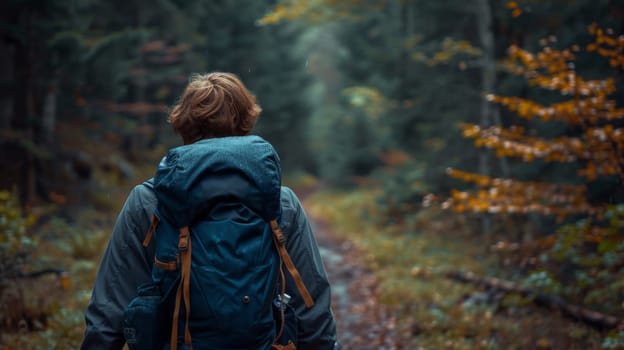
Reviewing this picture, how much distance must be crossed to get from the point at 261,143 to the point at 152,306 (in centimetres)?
81

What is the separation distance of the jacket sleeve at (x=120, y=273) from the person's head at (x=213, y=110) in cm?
36

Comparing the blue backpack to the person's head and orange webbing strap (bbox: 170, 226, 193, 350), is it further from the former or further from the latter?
the person's head

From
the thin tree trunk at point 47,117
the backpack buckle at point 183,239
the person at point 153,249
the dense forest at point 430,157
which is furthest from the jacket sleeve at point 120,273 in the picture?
the thin tree trunk at point 47,117

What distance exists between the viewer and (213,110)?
8.00 feet

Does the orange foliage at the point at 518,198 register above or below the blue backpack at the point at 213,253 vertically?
below

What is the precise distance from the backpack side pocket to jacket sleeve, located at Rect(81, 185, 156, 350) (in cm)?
15

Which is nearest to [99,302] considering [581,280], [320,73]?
[581,280]

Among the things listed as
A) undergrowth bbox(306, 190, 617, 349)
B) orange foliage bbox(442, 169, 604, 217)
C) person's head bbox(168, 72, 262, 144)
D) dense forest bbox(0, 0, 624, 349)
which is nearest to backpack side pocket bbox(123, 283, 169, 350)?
person's head bbox(168, 72, 262, 144)

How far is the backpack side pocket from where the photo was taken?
216 cm

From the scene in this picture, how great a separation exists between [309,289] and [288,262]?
27cm

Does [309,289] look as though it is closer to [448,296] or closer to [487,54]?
[448,296]

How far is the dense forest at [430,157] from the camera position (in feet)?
17.4

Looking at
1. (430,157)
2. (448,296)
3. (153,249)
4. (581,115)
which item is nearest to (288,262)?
(153,249)

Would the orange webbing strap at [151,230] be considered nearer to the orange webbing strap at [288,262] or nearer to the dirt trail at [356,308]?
the orange webbing strap at [288,262]
